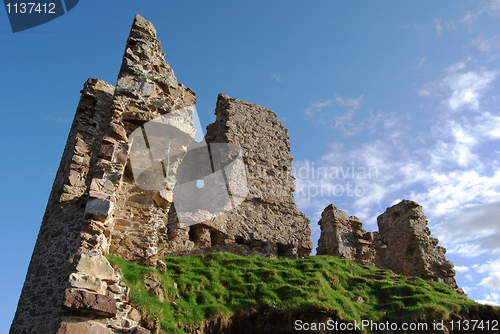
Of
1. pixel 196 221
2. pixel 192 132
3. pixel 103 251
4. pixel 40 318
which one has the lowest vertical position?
pixel 40 318

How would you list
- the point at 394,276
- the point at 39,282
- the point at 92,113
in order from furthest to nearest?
the point at 394,276, the point at 92,113, the point at 39,282

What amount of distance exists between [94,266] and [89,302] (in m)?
0.76

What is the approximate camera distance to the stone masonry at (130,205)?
6.98 metres

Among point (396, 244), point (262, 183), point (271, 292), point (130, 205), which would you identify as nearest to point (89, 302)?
point (130, 205)

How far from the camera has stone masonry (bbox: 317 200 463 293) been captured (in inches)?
634

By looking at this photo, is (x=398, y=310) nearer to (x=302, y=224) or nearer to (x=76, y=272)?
(x=302, y=224)

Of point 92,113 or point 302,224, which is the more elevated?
point 92,113

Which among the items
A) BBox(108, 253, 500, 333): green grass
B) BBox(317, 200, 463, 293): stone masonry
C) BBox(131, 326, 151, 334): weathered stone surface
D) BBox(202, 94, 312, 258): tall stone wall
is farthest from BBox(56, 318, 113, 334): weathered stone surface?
BBox(317, 200, 463, 293): stone masonry

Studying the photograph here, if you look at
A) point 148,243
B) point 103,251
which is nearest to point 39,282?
point 103,251

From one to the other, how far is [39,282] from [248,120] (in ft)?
34.6

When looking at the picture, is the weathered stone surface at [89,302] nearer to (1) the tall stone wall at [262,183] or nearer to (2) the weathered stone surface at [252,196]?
Result: (2) the weathered stone surface at [252,196]

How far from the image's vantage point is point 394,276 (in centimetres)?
1245

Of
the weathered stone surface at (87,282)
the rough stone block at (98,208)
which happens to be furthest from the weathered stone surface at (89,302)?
the rough stone block at (98,208)

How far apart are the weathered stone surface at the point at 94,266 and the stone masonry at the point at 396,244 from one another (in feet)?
34.7
